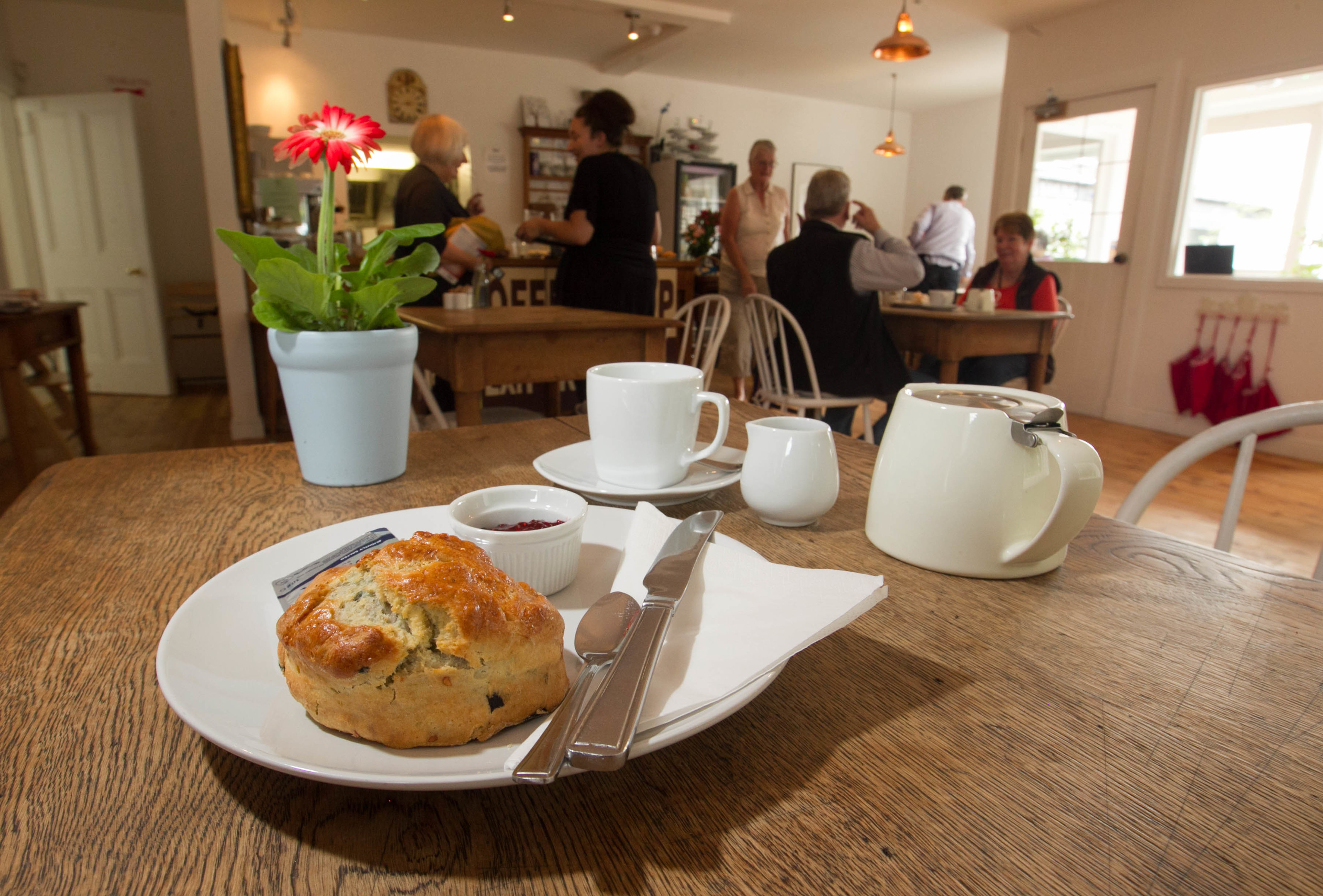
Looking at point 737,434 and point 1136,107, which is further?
point 1136,107

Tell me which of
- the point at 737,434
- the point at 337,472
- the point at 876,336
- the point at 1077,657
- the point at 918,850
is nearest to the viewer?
the point at 918,850

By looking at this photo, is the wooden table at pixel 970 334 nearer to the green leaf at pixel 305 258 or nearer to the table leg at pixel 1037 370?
the table leg at pixel 1037 370

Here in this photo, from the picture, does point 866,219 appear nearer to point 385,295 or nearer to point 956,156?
point 385,295

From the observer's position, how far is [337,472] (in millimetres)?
769

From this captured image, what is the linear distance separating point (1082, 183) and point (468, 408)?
483cm

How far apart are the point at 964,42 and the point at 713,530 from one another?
655 cm

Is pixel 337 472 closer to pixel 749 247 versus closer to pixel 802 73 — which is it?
pixel 749 247

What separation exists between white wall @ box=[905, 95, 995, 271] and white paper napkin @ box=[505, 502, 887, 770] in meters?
7.87

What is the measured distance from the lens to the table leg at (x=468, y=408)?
1.77 meters

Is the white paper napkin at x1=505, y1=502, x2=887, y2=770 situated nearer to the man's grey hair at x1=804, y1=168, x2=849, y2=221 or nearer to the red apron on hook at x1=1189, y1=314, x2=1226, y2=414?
the man's grey hair at x1=804, y1=168, x2=849, y2=221

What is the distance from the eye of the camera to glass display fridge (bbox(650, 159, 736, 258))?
6.98 metres

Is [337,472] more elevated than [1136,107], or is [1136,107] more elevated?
[1136,107]

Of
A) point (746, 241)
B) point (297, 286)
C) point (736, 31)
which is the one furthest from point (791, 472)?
point (736, 31)

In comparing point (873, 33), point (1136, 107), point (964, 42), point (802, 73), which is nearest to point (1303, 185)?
point (1136, 107)
